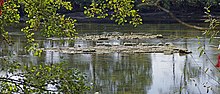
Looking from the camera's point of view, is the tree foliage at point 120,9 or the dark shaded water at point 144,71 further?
the dark shaded water at point 144,71

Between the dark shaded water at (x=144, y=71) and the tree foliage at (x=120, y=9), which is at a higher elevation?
the tree foliage at (x=120, y=9)

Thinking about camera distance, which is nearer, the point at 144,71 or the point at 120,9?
the point at 120,9

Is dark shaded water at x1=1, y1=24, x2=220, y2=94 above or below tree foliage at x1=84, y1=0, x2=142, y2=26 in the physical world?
below

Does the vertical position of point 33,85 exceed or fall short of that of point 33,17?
it falls short

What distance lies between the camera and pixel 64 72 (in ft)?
12.0

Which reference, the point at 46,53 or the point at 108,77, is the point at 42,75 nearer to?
the point at 108,77

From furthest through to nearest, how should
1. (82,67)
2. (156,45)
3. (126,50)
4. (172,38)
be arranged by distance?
(172,38)
(156,45)
(126,50)
(82,67)

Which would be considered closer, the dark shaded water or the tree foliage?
the tree foliage

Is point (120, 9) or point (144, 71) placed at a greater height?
point (120, 9)

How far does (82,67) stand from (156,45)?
644 cm

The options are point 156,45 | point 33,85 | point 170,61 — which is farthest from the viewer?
point 156,45

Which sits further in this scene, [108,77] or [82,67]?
[82,67]

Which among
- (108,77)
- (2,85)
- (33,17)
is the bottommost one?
(108,77)

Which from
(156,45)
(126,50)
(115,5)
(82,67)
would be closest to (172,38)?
(156,45)
